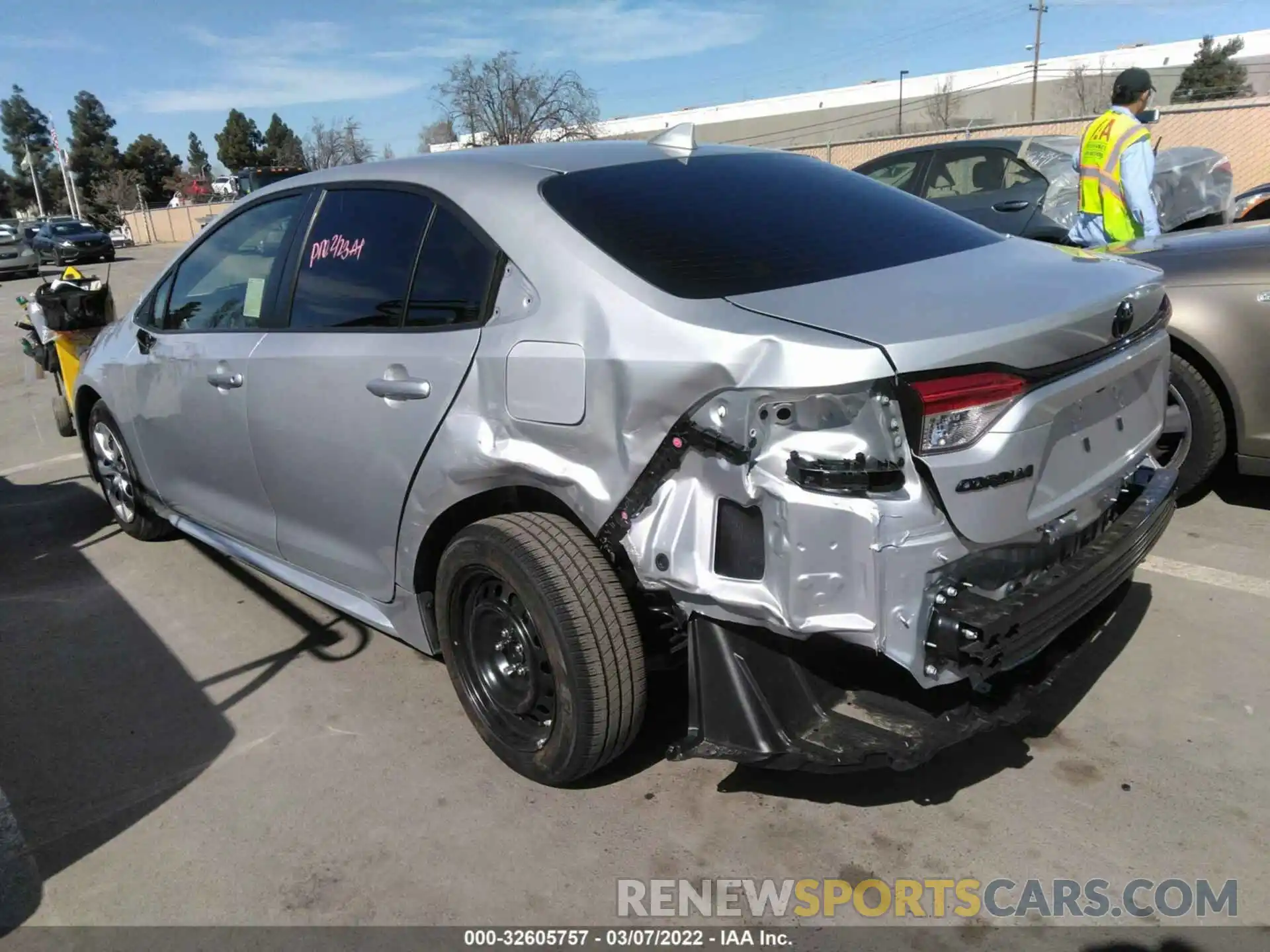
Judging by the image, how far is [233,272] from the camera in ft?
12.5

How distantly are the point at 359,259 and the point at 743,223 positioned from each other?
128 cm

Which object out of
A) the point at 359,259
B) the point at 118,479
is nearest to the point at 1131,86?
the point at 359,259

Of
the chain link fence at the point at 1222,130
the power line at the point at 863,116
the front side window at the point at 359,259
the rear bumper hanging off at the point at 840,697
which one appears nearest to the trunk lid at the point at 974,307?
the rear bumper hanging off at the point at 840,697

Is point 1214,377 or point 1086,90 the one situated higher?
point 1086,90

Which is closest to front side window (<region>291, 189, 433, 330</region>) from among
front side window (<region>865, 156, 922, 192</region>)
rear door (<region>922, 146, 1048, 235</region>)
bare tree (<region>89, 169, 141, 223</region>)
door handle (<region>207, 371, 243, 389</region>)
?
door handle (<region>207, 371, 243, 389</region>)

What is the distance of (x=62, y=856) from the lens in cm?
265

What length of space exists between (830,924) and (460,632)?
1.32 m

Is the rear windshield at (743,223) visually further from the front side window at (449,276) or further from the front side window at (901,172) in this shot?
the front side window at (901,172)

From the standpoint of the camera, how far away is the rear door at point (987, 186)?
8.11m

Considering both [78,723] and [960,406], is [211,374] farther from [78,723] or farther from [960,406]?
[960,406]

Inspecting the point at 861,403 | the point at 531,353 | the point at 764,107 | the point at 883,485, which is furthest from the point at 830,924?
the point at 764,107

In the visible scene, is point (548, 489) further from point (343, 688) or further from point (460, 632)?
point (343, 688)

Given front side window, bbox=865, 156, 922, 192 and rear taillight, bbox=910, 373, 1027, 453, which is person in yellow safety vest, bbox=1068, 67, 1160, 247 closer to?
front side window, bbox=865, 156, 922, 192

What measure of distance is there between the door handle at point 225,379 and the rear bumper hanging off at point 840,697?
2082 millimetres
